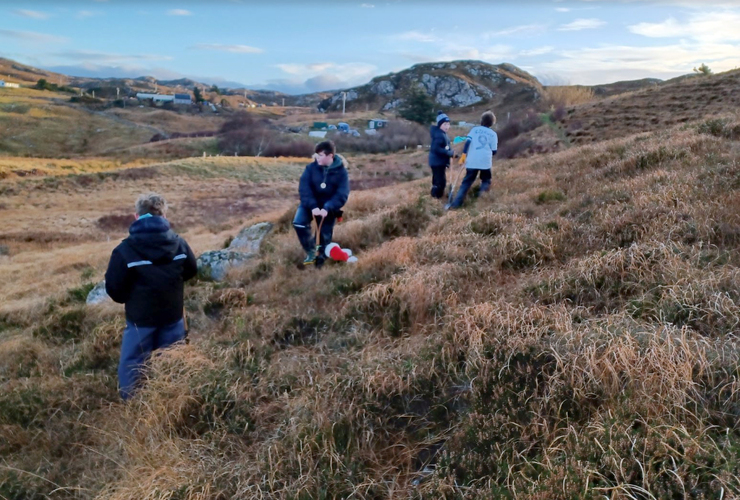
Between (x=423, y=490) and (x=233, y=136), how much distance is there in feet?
238

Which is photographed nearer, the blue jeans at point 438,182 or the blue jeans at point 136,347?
the blue jeans at point 136,347

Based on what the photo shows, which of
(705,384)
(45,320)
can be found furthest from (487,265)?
(45,320)

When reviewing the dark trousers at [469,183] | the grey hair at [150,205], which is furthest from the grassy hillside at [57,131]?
the grey hair at [150,205]

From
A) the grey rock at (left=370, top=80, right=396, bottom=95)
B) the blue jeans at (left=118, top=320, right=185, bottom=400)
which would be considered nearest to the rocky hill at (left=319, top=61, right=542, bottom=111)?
the grey rock at (left=370, top=80, right=396, bottom=95)

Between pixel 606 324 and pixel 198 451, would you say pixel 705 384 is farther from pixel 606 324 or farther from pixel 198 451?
pixel 198 451

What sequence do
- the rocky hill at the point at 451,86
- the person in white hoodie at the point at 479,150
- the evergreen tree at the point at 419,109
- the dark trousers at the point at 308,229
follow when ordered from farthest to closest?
the rocky hill at the point at 451,86, the evergreen tree at the point at 419,109, the person in white hoodie at the point at 479,150, the dark trousers at the point at 308,229

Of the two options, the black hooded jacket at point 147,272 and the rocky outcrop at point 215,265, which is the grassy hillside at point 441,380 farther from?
the rocky outcrop at point 215,265

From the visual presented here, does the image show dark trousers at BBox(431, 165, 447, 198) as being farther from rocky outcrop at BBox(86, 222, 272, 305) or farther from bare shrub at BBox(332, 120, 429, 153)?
bare shrub at BBox(332, 120, 429, 153)

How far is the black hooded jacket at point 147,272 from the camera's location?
4160 mm

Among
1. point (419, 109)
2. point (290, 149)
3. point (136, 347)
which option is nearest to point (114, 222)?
point (136, 347)

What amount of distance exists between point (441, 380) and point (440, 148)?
277 inches

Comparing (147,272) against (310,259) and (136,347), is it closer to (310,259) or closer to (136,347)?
(136,347)

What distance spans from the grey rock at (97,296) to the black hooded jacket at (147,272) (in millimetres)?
3504

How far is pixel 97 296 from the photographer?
24.9 ft
